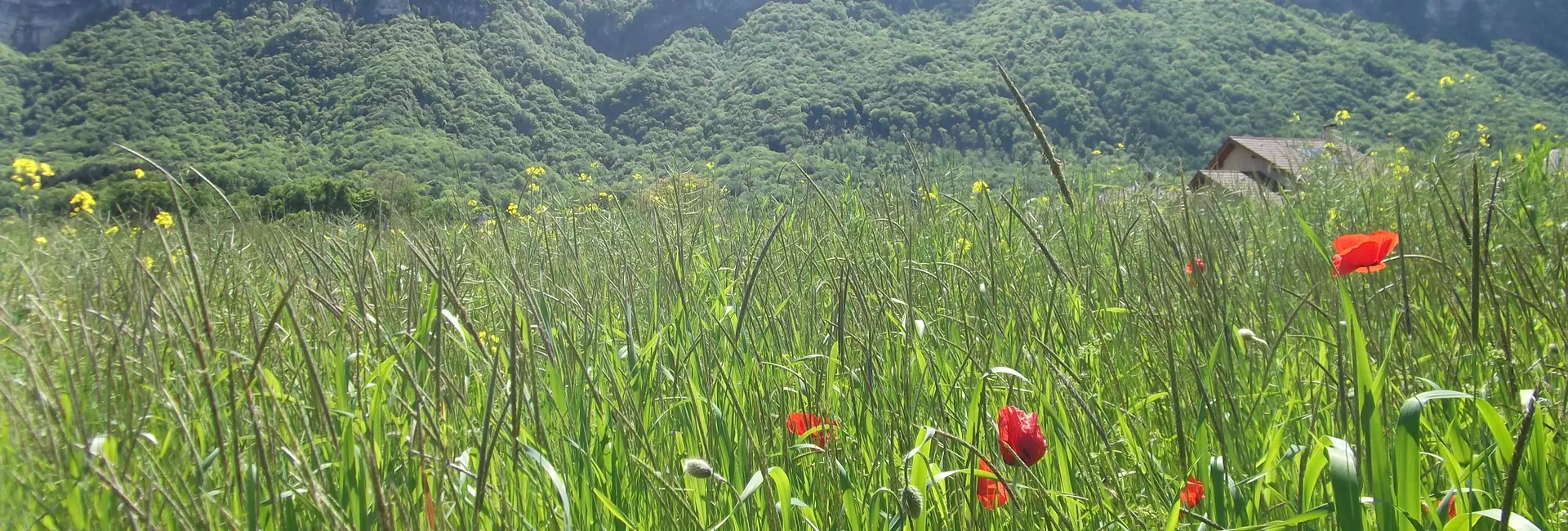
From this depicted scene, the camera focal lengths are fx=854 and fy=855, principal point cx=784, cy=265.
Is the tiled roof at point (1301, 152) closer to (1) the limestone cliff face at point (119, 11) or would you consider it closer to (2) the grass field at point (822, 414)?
(2) the grass field at point (822, 414)

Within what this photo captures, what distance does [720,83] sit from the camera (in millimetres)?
44969

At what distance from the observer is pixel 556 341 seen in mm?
1461

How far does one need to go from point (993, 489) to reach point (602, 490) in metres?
0.48

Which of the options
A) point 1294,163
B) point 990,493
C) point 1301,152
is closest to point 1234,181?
point 1294,163

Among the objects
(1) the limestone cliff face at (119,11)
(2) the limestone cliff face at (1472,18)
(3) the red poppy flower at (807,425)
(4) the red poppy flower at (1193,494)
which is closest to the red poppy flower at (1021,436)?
(4) the red poppy flower at (1193,494)

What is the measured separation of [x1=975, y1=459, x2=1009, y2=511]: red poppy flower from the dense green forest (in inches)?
396

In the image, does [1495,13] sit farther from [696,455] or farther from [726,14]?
[696,455]

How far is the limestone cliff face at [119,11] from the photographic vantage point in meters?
48.6

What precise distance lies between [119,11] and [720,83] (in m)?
34.1

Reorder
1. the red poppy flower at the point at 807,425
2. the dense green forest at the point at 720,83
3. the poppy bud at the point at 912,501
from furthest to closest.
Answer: the dense green forest at the point at 720,83, the red poppy flower at the point at 807,425, the poppy bud at the point at 912,501

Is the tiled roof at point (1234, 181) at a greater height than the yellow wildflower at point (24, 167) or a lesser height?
lesser

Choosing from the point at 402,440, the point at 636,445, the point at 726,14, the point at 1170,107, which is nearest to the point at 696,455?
the point at 636,445

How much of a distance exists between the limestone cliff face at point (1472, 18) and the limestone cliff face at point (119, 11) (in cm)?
5040

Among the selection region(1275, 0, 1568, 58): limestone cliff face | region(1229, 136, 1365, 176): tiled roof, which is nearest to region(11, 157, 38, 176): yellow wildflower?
region(1229, 136, 1365, 176): tiled roof
